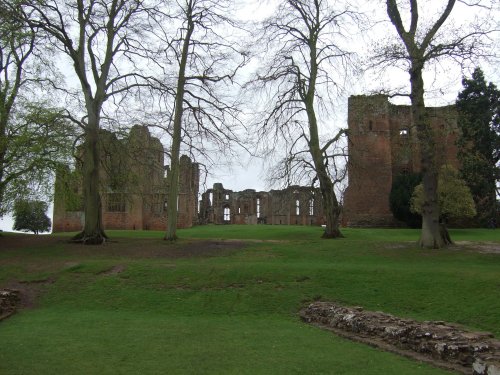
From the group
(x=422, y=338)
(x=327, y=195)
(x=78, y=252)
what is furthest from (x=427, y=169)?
(x=78, y=252)

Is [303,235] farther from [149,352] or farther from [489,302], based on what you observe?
[149,352]

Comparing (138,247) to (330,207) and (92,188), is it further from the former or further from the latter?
(330,207)

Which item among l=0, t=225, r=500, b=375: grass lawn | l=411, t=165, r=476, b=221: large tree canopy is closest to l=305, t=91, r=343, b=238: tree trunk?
l=0, t=225, r=500, b=375: grass lawn

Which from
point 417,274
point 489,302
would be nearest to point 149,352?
point 489,302

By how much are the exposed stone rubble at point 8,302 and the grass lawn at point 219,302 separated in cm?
40

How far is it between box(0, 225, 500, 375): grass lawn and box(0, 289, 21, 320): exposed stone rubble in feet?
1.31

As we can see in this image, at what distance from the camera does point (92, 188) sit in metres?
24.2

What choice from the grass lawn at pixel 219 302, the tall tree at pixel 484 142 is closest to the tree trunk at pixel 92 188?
the grass lawn at pixel 219 302

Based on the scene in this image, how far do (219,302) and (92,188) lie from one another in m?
13.1

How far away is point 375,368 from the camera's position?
7.53 metres

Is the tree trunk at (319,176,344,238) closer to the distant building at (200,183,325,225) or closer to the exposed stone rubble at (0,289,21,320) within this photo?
the exposed stone rubble at (0,289,21,320)

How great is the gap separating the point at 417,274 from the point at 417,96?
928cm

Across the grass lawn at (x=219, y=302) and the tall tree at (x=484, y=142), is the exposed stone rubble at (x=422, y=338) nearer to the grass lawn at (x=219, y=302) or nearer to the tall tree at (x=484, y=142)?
the grass lawn at (x=219, y=302)

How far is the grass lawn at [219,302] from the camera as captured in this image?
26.1 feet
